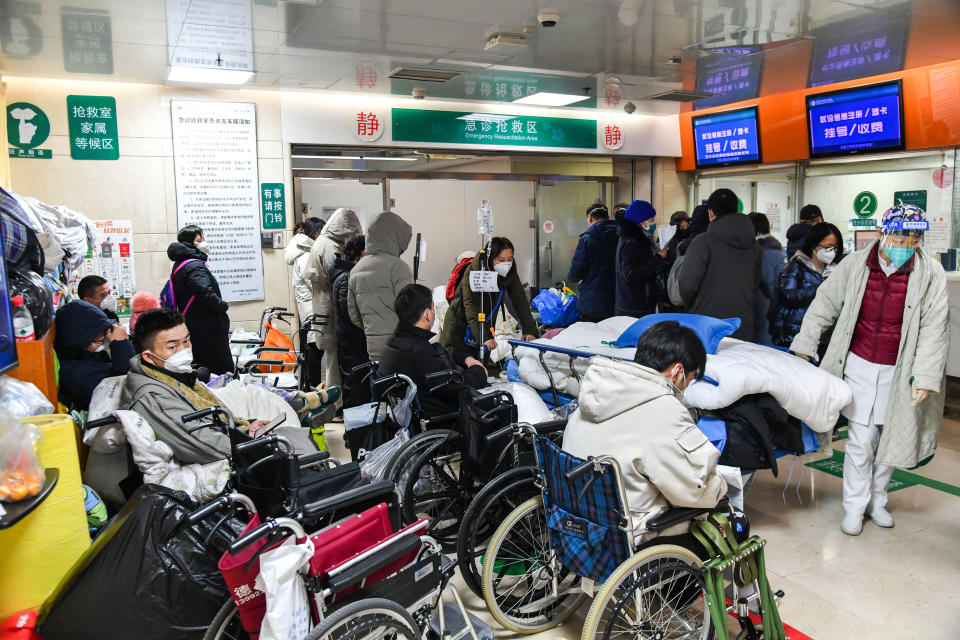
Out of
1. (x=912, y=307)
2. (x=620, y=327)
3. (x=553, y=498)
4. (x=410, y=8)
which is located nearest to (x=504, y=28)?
(x=410, y=8)

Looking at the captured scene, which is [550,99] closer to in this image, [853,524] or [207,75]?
[207,75]

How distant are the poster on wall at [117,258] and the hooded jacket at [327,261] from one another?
155cm

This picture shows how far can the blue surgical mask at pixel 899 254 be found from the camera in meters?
3.32

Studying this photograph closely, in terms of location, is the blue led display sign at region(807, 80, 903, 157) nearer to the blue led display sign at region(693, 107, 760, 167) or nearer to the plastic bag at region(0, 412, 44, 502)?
the blue led display sign at region(693, 107, 760, 167)

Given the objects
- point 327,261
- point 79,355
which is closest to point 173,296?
point 327,261

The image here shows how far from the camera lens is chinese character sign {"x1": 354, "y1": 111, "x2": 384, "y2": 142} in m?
6.70

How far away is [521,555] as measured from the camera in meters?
2.75

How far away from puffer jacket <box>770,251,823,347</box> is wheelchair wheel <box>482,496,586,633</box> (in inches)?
106

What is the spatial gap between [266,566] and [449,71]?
4.60 meters

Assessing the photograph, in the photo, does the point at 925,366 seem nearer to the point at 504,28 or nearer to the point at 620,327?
the point at 620,327

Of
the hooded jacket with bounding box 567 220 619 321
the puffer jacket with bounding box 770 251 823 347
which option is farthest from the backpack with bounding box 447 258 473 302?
the puffer jacket with bounding box 770 251 823 347

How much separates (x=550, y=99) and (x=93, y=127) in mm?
4044

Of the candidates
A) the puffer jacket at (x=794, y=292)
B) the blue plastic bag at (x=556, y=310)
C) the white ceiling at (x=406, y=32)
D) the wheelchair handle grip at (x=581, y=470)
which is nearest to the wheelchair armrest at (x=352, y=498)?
the wheelchair handle grip at (x=581, y=470)

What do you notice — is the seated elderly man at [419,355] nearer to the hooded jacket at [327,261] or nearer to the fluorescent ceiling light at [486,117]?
the hooded jacket at [327,261]
